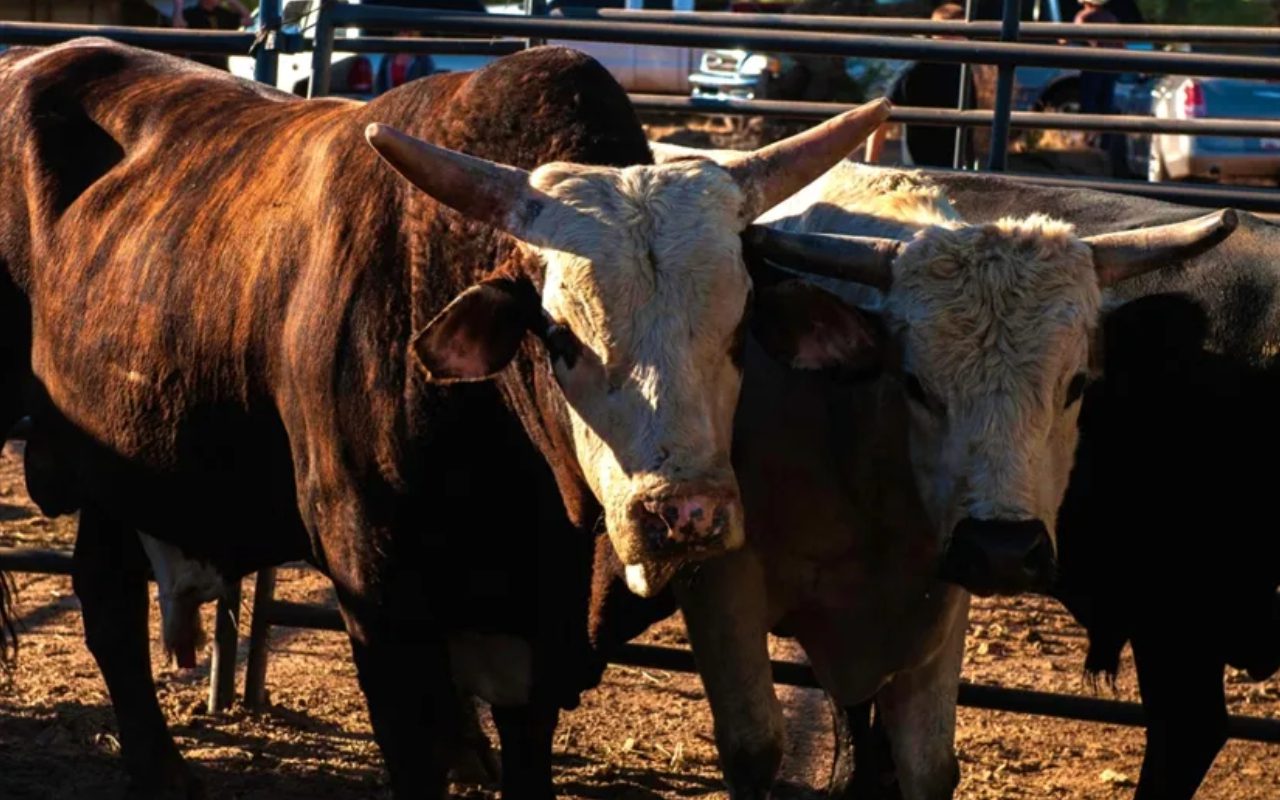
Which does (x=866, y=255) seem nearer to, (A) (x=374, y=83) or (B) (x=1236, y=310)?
(B) (x=1236, y=310)

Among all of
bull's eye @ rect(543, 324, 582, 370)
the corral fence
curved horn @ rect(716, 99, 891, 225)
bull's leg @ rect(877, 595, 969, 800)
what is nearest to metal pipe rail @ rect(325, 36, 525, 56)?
the corral fence

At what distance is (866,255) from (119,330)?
5.86ft

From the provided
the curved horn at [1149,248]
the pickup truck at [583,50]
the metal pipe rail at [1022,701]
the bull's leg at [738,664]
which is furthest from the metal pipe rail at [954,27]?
the pickup truck at [583,50]

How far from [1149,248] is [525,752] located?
1.79 meters

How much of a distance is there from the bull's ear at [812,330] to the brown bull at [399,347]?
204mm

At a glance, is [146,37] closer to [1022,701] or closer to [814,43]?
[814,43]

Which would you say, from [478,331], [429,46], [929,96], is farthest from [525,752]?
[929,96]

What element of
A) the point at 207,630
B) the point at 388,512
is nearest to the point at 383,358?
the point at 388,512

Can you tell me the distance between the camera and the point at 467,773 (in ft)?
18.1

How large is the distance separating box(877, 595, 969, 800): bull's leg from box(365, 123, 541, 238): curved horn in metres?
1.44

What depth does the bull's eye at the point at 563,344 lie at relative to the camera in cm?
374

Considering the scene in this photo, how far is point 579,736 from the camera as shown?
5824 millimetres

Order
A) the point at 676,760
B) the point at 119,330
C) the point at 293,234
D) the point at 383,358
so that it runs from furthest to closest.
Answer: the point at 676,760
the point at 119,330
the point at 293,234
the point at 383,358

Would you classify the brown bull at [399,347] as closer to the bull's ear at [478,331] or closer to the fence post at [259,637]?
the bull's ear at [478,331]
